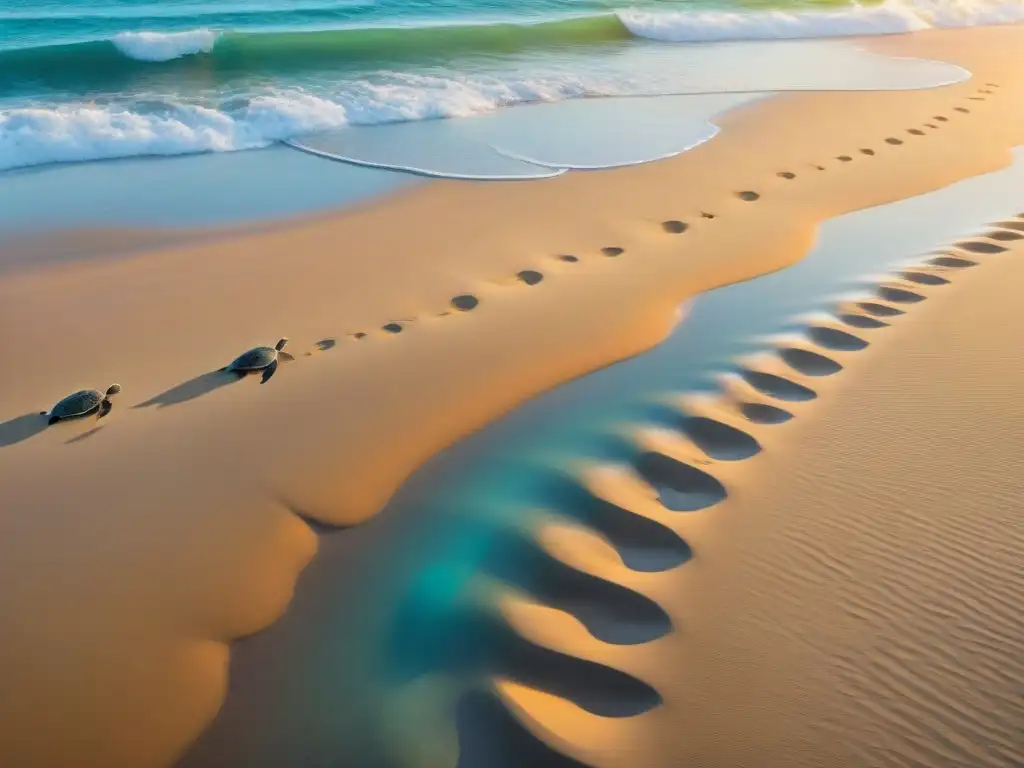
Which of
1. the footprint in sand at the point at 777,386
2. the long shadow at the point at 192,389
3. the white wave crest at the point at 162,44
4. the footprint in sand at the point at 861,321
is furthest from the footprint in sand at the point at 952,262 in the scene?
the white wave crest at the point at 162,44

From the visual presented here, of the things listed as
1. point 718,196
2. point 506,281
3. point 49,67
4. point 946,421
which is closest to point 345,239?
point 506,281

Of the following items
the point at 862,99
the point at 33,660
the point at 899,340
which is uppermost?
the point at 862,99

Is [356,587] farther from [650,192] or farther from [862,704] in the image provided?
[650,192]

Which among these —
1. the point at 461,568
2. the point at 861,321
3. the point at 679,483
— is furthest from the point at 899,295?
the point at 461,568

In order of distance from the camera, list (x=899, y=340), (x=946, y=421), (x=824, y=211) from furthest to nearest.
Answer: (x=824, y=211) < (x=899, y=340) < (x=946, y=421)

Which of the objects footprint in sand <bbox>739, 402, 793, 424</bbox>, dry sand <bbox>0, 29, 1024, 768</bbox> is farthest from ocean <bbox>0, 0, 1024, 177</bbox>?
footprint in sand <bbox>739, 402, 793, 424</bbox>

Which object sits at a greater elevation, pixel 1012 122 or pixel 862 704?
pixel 1012 122
